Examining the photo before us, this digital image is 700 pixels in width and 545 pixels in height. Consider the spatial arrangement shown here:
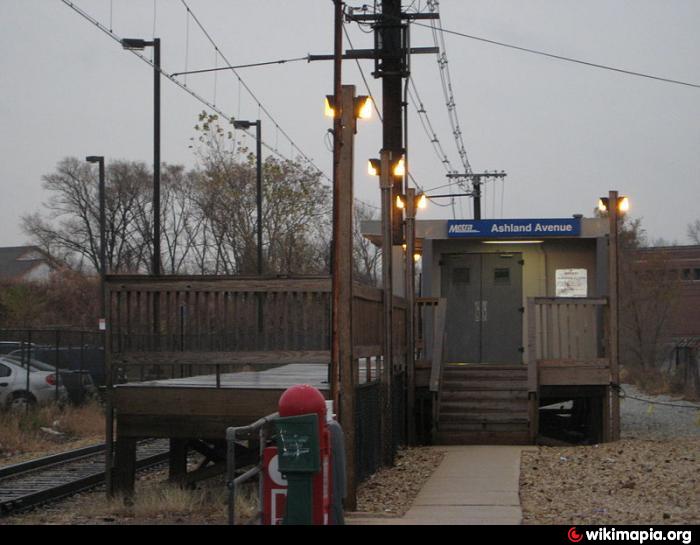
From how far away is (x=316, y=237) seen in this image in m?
50.9

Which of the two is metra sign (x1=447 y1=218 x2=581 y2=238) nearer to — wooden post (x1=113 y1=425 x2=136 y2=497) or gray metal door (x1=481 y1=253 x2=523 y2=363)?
gray metal door (x1=481 y1=253 x2=523 y2=363)

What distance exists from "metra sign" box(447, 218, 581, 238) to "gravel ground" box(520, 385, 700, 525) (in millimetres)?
5314

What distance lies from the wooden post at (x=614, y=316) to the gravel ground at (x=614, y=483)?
46 centimetres

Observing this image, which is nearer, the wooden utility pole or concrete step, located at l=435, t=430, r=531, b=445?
the wooden utility pole

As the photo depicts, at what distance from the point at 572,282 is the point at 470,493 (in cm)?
1190

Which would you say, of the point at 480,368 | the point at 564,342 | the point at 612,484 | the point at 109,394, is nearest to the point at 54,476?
the point at 109,394

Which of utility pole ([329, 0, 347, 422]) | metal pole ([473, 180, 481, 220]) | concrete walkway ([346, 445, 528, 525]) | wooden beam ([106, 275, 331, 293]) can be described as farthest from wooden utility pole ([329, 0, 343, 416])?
metal pole ([473, 180, 481, 220])

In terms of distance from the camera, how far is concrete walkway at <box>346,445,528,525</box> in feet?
35.1

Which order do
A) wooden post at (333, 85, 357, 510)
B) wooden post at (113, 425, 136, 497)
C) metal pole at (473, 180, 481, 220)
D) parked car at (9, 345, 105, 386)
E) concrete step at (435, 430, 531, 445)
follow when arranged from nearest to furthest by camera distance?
wooden post at (333, 85, 357, 510)
wooden post at (113, 425, 136, 497)
concrete step at (435, 430, 531, 445)
parked car at (9, 345, 105, 386)
metal pole at (473, 180, 481, 220)

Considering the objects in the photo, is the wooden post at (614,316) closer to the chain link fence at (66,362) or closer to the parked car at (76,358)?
the chain link fence at (66,362)

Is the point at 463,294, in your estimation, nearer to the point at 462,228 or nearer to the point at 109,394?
the point at 462,228

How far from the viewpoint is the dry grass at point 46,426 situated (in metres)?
19.8

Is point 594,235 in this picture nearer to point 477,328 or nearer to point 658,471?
point 477,328

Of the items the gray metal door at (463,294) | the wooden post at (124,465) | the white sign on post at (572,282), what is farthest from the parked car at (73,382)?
the wooden post at (124,465)
